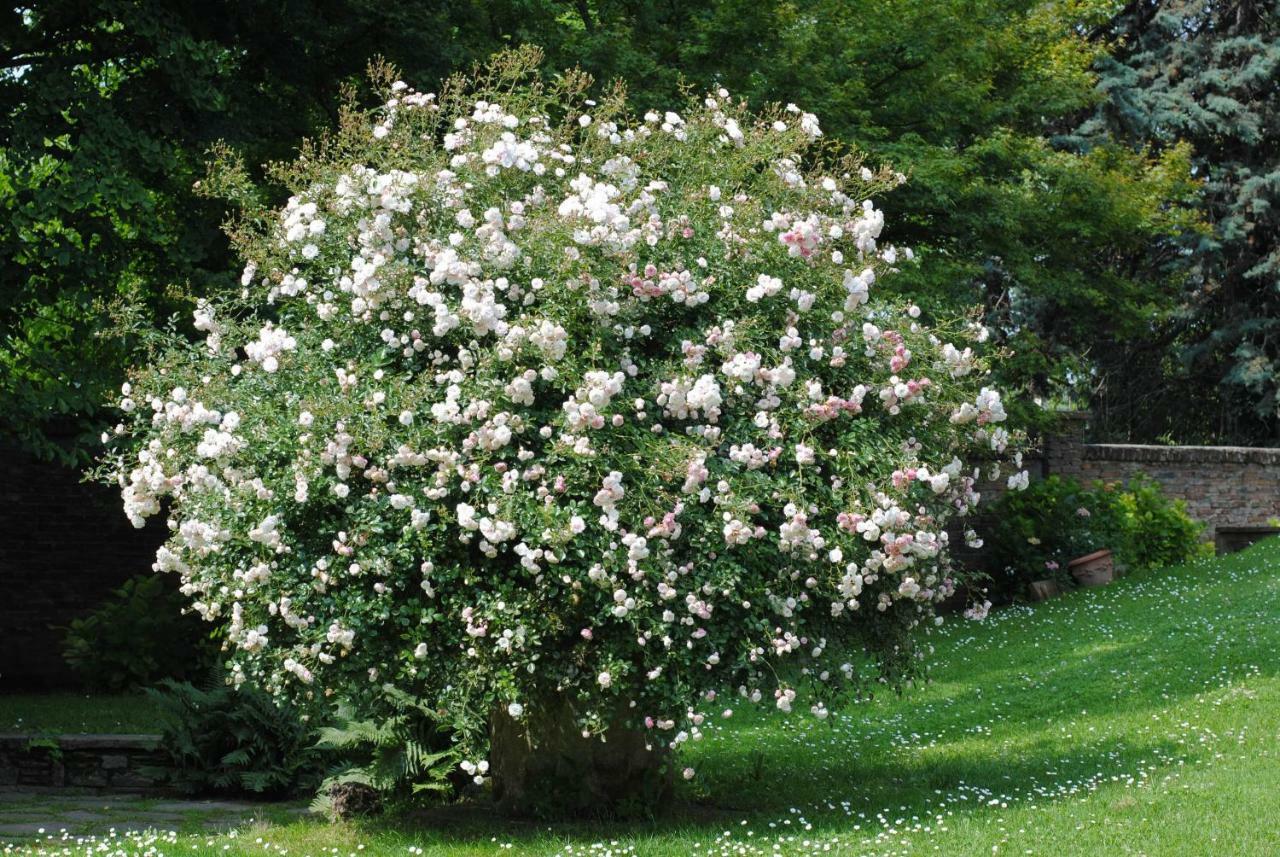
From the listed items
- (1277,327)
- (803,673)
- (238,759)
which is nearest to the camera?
(803,673)

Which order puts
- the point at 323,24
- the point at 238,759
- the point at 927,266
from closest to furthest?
the point at 238,759 → the point at 323,24 → the point at 927,266

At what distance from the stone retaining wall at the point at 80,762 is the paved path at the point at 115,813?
8.1 inches

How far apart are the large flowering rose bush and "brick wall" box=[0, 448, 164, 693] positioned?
675cm

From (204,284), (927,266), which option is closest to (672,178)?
(204,284)

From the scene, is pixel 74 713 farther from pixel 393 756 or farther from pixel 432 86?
pixel 432 86

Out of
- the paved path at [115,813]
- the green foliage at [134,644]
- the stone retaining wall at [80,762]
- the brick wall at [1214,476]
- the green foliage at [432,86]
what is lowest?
the paved path at [115,813]

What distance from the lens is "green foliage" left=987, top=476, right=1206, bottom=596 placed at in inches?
660

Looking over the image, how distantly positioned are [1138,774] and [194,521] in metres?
4.99

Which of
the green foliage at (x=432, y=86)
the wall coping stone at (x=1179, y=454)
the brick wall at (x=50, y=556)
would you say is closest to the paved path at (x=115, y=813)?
the green foliage at (x=432, y=86)

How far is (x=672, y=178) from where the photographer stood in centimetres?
722

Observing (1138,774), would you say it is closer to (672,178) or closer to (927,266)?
(672,178)

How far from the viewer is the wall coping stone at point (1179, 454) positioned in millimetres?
19427

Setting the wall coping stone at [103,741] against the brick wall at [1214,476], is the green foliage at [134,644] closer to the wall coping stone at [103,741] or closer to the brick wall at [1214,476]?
the wall coping stone at [103,741]

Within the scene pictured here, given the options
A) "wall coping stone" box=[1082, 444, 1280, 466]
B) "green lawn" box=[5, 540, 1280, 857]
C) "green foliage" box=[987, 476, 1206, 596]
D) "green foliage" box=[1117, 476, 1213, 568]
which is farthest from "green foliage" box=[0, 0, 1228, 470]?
"green lawn" box=[5, 540, 1280, 857]
